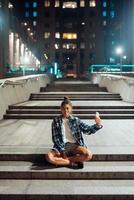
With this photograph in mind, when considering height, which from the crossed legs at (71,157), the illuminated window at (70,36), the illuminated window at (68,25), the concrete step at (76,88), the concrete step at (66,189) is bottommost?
the concrete step at (66,189)

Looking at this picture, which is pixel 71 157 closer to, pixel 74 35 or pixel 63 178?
pixel 63 178

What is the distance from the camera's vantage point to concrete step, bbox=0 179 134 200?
255 inches

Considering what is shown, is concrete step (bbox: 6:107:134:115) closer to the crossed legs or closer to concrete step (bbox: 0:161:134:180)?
the crossed legs

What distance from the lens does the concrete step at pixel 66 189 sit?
6465mm

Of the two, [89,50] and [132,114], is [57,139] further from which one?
[89,50]

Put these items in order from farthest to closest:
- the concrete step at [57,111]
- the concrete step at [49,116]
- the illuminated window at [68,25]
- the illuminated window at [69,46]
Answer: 1. the illuminated window at [68,25]
2. the illuminated window at [69,46]
3. the concrete step at [57,111]
4. the concrete step at [49,116]

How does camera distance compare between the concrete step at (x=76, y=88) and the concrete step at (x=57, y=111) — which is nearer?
the concrete step at (x=57, y=111)

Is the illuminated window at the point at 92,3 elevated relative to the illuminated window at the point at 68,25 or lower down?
elevated

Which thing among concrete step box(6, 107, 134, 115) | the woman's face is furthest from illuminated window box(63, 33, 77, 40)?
the woman's face

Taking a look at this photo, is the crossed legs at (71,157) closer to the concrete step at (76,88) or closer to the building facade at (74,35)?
the concrete step at (76,88)

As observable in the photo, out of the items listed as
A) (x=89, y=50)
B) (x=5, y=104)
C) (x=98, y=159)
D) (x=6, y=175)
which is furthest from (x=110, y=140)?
(x=89, y=50)

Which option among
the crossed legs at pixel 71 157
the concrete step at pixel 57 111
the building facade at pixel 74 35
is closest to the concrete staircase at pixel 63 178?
the crossed legs at pixel 71 157

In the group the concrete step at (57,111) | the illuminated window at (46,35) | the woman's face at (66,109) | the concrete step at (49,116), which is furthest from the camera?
the illuminated window at (46,35)

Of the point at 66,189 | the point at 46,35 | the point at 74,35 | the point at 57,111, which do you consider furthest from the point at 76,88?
the point at 74,35
